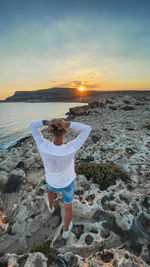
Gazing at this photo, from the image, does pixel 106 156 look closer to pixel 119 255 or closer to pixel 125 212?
pixel 125 212

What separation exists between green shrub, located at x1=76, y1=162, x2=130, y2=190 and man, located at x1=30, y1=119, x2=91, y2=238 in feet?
6.95

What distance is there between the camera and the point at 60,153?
248 cm

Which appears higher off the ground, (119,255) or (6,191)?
(119,255)

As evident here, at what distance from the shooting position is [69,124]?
275cm

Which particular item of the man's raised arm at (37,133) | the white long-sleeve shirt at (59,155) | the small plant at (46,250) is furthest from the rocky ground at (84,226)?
the man's raised arm at (37,133)

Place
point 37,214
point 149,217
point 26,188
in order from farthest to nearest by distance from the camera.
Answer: point 26,188, point 37,214, point 149,217

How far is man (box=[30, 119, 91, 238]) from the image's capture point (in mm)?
2492

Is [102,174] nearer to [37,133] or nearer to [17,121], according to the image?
[37,133]

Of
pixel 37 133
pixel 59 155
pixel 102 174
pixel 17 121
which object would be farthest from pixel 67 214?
pixel 17 121

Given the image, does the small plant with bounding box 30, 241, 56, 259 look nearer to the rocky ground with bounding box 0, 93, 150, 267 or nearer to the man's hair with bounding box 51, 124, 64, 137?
the rocky ground with bounding box 0, 93, 150, 267

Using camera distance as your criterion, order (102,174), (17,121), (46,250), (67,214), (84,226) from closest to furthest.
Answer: (46,250), (67,214), (84,226), (102,174), (17,121)

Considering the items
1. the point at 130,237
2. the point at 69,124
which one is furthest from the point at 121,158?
the point at 69,124

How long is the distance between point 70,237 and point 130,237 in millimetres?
1447

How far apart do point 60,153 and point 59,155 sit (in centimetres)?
4
